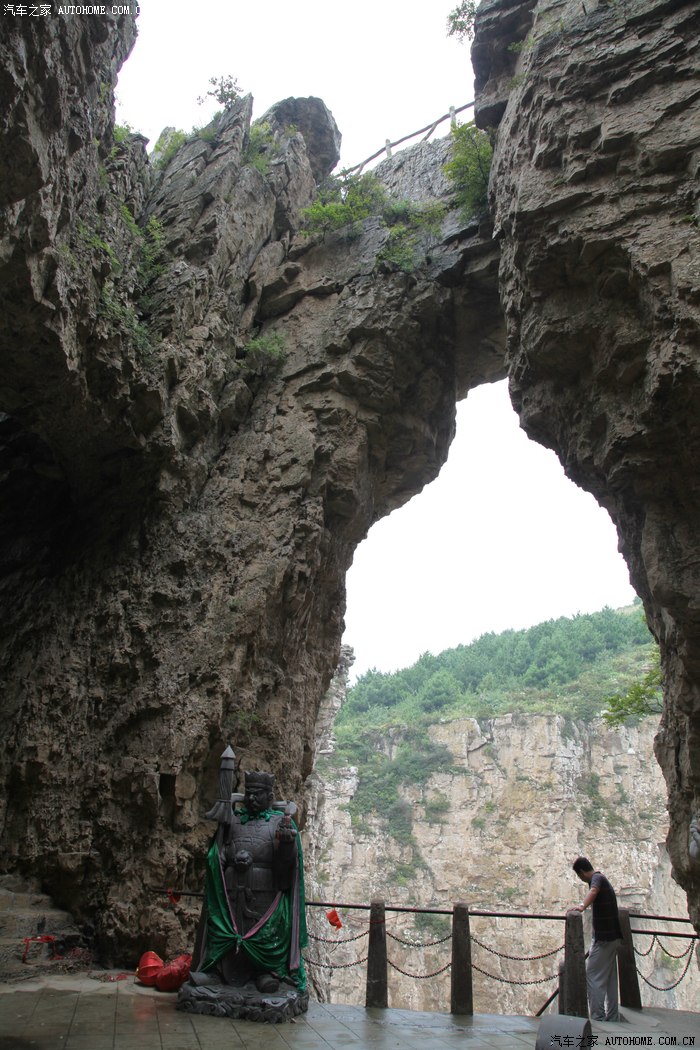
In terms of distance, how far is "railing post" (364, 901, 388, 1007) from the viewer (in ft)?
23.2

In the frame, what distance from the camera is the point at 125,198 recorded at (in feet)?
36.4

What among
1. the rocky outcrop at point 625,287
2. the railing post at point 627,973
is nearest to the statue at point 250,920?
the railing post at point 627,973

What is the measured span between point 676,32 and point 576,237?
291 centimetres

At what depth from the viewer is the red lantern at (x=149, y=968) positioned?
21.4 feet

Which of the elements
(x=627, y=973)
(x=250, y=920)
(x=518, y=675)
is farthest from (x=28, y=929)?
(x=518, y=675)

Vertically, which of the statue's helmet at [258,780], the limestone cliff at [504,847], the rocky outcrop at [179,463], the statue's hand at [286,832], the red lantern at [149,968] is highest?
the rocky outcrop at [179,463]

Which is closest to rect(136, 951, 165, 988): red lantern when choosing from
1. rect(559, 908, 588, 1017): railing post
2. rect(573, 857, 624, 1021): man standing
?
rect(559, 908, 588, 1017): railing post

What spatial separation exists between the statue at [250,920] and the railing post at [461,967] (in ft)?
5.97

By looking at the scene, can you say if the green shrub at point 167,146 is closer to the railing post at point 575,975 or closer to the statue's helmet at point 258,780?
the statue's helmet at point 258,780

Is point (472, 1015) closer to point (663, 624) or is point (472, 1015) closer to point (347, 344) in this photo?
point (663, 624)

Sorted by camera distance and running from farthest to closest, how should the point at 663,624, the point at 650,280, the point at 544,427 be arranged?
the point at 544,427 < the point at 663,624 < the point at 650,280

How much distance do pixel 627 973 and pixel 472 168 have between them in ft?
40.4

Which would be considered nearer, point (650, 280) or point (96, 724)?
point (650, 280)

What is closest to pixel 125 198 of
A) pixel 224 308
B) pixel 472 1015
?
pixel 224 308
